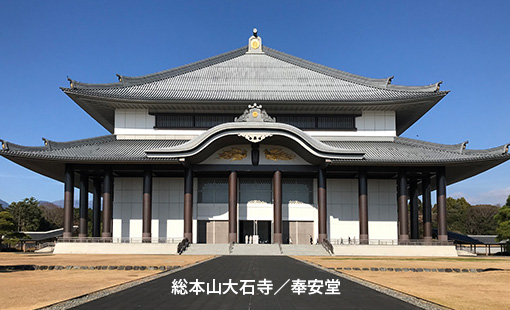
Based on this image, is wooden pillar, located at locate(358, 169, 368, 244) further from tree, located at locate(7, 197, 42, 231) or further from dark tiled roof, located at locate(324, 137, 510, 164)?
tree, located at locate(7, 197, 42, 231)

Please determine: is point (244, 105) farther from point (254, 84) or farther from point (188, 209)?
point (188, 209)

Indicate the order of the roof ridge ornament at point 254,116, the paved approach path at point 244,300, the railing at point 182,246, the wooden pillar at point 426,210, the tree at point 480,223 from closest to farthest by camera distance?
the paved approach path at point 244,300
the railing at point 182,246
the roof ridge ornament at point 254,116
the wooden pillar at point 426,210
the tree at point 480,223

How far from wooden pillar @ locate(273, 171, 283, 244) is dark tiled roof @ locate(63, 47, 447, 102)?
7.79 metres

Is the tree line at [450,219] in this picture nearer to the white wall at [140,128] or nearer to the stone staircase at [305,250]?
the white wall at [140,128]

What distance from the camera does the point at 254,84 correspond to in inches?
2060

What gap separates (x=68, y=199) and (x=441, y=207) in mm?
32754

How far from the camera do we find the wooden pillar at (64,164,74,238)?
43.9 metres

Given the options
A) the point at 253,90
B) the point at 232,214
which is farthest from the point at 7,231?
the point at 253,90

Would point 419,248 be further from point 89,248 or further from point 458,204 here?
point 458,204

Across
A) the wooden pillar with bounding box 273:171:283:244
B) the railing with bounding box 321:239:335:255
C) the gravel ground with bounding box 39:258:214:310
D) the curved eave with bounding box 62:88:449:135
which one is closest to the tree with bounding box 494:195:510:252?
the curved eave with bounding box 62:88:449:135

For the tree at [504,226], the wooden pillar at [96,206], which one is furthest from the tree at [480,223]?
the wooden pillar at [96,206]

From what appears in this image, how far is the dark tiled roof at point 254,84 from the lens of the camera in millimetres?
48156

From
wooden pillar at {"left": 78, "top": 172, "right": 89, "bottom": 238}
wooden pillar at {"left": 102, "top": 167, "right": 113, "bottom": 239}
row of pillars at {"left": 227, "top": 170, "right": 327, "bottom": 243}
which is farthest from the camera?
wooden pillar at {"left": 78, "top": 172, "right": 89, "bottom": 238}

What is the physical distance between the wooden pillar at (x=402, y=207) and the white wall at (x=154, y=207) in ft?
65.7
